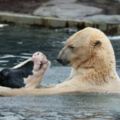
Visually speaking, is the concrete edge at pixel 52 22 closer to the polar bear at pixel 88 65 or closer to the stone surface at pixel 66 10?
the stone surface at pixel 66 10

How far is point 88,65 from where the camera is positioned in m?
7.38

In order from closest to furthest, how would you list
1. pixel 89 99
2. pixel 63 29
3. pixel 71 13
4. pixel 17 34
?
pixel 89 99 → pixel 17 34 → pixel 63 29 → pixel 71 13

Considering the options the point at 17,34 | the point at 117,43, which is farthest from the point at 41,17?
the point at 117,43

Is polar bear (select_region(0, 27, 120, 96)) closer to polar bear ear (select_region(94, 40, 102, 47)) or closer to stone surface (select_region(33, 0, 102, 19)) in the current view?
polar bear ear (select_region(94, 40, 102, 47))

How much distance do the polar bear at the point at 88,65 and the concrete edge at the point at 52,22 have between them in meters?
9.36

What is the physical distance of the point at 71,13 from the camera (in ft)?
64.4

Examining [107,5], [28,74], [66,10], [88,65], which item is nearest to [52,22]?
[66,10]

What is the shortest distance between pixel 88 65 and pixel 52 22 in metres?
10.8

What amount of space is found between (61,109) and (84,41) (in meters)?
0.86

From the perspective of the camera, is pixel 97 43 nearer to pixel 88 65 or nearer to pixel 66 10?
pixel 88 65

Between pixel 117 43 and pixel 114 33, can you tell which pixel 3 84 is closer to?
pixel 117 43

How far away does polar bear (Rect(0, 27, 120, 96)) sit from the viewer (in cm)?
730

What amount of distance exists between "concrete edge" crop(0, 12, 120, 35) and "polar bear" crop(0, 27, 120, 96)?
9.36m

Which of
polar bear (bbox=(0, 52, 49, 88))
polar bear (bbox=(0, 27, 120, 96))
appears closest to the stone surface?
polar bear (bbox=(0, 52, 49, 88))
